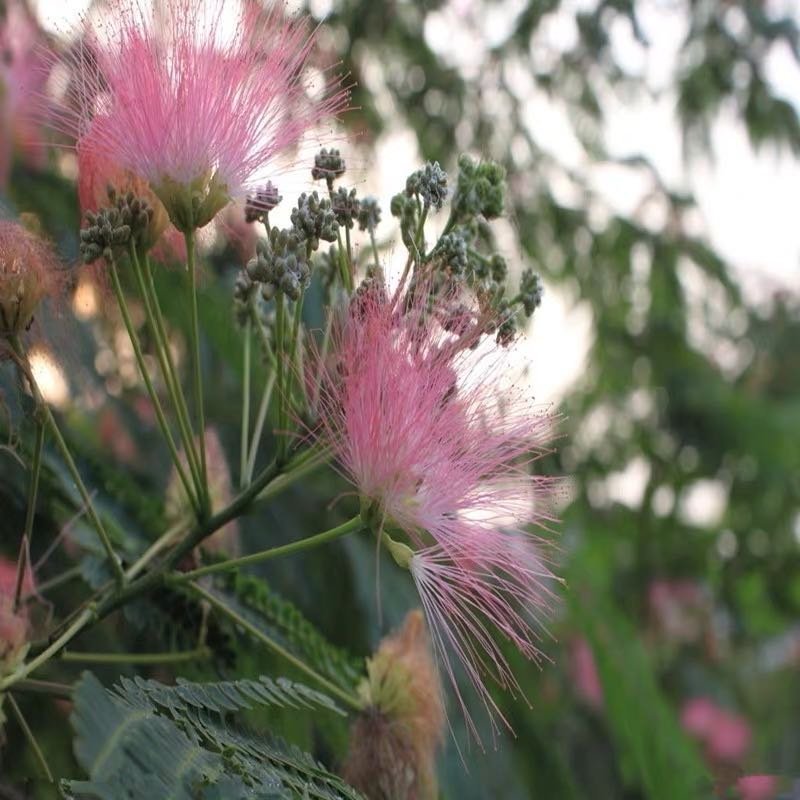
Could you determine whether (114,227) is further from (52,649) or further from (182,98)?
(52,649)

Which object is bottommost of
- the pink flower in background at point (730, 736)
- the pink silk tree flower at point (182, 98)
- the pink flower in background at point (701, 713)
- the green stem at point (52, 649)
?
the pink flower in background at point (730, 736)

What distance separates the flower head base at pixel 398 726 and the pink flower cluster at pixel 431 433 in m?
0.27

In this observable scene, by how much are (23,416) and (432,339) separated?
0.57 metres

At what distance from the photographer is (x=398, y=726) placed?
5.92 feet

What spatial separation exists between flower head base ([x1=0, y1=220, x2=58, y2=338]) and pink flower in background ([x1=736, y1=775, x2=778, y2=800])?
4.31 ft

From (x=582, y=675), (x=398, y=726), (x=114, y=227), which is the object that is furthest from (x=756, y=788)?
(x=582, y=675)

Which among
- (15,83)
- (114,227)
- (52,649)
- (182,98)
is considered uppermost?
(15,83)

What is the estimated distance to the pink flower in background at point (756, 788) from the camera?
193 centimetres

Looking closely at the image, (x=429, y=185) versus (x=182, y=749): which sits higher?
(x=429, y=185)

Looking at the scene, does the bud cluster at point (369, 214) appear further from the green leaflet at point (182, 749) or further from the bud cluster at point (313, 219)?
the green leaflet at point (182, 749)

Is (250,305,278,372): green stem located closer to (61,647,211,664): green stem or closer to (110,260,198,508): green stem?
(110,260,198,508): green stem

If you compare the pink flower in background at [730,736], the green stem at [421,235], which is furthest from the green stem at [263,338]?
the pink flower in background at [730,736]

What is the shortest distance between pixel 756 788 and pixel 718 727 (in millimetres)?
3808

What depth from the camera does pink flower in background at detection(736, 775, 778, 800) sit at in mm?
1935
